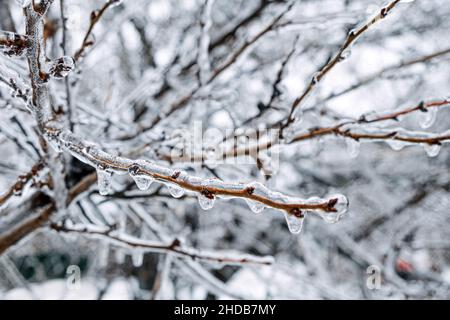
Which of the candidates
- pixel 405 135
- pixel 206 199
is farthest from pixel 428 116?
pixel 206 199

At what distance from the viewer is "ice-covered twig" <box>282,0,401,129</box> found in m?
0.95

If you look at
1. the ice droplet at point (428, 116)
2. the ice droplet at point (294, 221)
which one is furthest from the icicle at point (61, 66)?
the ice droplet at point (428, 116)

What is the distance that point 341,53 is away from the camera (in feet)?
3.46

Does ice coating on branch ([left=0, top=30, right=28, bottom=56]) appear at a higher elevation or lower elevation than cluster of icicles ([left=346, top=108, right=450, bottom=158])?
higher

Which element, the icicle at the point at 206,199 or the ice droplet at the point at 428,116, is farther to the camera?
the ice droplet at the point at 428,116

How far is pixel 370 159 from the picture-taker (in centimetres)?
435

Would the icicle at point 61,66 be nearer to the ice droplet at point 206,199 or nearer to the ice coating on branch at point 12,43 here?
the ice coating on branch at point 12,43

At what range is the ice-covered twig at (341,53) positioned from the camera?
0.95 meters

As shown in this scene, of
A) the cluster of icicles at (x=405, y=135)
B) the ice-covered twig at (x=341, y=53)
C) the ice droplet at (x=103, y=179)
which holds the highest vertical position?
the ice-covered twig at (x=341, y=53)

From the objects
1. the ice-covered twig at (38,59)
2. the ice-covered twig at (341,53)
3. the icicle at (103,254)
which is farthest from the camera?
the icicle at (103,254)

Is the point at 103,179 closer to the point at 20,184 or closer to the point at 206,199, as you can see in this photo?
the point at 206,199

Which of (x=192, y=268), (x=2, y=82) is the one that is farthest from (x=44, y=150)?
(x=192, y=268)

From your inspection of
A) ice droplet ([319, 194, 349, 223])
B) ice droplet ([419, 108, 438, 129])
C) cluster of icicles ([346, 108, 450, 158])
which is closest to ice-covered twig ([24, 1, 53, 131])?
ice droplet ([319, 194, 349, 223])

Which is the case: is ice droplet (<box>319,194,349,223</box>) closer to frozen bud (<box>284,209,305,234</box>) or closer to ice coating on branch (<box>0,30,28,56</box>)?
frozen bud (<box>284,209,305,234</box>)
